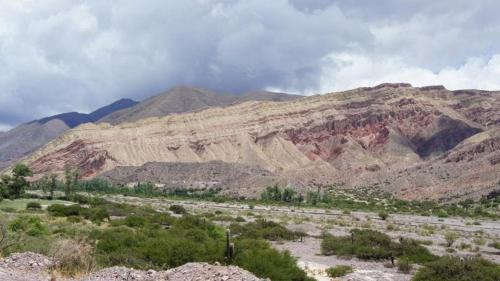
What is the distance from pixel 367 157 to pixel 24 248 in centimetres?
16983

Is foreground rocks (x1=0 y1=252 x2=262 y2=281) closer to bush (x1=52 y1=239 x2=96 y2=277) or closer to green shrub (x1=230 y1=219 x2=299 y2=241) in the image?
bush (x1=52 y1=239 x2=96 y2=277)

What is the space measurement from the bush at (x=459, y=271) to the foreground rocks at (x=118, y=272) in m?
9.60

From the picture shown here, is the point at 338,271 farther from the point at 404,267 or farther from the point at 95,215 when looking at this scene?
the point at 95,215

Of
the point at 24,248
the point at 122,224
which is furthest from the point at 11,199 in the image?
the point at 24,248

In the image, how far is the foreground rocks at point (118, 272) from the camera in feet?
50.6

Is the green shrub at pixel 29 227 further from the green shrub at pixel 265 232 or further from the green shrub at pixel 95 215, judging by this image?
the green shrub at pixel 265 232

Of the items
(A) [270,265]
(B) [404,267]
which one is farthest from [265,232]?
(A) [270,265]

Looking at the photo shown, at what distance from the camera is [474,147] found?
147 metres

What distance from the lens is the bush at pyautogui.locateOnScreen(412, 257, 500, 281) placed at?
846 inches

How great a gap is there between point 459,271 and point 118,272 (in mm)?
13116

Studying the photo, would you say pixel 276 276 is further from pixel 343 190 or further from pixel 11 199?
pixel 343 190

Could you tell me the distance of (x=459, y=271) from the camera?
22172 millimetres

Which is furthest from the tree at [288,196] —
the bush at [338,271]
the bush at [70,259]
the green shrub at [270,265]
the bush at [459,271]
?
the bush at [70,259]

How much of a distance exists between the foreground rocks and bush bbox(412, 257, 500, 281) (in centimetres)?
960
